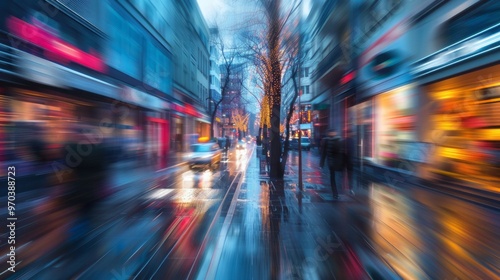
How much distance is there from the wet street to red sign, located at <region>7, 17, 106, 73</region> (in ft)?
16.4

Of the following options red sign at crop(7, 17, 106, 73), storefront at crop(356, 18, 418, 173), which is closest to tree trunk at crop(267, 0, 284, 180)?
storefront at crop(356, 18, 418, 173)

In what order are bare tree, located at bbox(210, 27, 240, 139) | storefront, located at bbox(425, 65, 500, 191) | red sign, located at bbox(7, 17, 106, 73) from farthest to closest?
bare tree, located at bbox(210, 27, 240, 139), red sign, located at bbox(7, 17, 106, 73), storefront, located at bbox(425, 65, 500, 191)

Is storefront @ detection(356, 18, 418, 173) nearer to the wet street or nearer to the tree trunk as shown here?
the wet street

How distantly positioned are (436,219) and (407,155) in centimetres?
605

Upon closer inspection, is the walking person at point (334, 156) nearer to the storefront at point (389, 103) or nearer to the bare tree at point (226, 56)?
the storefront at point (389, 103)

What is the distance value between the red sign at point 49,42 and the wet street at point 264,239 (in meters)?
5.01

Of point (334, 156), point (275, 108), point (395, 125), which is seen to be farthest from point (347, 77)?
point (334, 156)

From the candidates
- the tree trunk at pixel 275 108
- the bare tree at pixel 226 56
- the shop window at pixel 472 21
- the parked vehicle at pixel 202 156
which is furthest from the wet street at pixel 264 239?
the parked vehicle at pixel 202 156

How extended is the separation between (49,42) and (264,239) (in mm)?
9937

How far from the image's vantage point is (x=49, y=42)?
36.0 ft

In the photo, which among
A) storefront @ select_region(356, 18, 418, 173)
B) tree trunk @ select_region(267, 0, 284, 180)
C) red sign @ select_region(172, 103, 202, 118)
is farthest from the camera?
red sign @ select_region(172, 103, 202, 118)

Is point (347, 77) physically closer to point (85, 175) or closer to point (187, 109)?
point (85, 175)

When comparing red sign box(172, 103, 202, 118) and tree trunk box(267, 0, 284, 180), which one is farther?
red sign box(172, 103, 202, 118)

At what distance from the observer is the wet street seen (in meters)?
4.26
